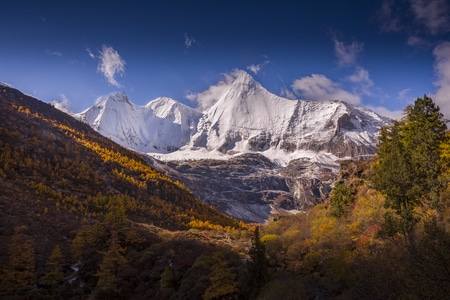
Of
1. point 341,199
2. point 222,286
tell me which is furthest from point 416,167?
point 222,286

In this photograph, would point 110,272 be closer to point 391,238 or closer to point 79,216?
point 79,216

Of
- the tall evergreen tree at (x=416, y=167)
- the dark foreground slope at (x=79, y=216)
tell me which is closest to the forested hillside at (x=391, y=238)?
the tall evergreen tree at (x=416, y=167)

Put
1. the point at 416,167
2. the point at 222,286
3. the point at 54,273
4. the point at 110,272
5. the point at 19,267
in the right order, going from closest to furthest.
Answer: the point at 222,286 → the point at 416,167 → the point at 54,273 → the point at 19,267 → the point at 110,272

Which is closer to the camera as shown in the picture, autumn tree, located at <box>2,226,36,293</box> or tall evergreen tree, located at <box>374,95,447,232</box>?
tall evergreen tree, located at <box>374,95,447,232</box>

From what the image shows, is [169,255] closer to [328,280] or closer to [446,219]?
[328,280]

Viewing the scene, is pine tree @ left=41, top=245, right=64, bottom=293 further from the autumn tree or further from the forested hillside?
the forested hillside

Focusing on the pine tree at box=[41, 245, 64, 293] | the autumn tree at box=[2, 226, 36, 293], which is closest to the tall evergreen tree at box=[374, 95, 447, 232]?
the pine tree at box=[41, 245, 64, 293]

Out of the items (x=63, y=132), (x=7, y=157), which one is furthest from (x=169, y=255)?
(x=63, y=132)

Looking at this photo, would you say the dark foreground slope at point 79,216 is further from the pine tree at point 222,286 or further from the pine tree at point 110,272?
the pine tree at point 222,286

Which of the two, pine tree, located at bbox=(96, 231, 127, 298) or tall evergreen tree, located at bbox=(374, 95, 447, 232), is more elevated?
tall evergreen tree, located at bbox=(374, 95, 447, 232)
